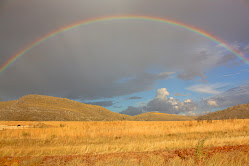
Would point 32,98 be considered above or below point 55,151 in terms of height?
above

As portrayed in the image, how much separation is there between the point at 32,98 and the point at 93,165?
144512 millimetres

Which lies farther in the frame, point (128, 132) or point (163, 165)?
point (128, 132)

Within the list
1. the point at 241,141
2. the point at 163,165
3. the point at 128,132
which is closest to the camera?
the point at 163,165

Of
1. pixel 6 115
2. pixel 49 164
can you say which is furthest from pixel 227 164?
pixel 6 115

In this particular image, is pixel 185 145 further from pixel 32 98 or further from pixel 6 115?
pixel 32 98

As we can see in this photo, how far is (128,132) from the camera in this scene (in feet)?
73.6

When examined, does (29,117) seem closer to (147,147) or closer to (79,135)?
(79,135)

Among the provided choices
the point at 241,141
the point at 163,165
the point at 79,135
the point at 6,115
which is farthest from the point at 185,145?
the point at 6,115

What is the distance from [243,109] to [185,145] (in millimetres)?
99899

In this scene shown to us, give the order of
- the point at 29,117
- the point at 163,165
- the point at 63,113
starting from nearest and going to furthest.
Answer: the point at 163,165, the point at 29,117, the point at 63,113

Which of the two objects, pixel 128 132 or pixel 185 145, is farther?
pixel 128 132

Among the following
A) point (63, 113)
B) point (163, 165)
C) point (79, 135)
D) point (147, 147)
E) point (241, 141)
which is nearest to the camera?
point (163, 165)

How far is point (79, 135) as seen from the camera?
20484mm

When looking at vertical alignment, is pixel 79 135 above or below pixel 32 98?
below
